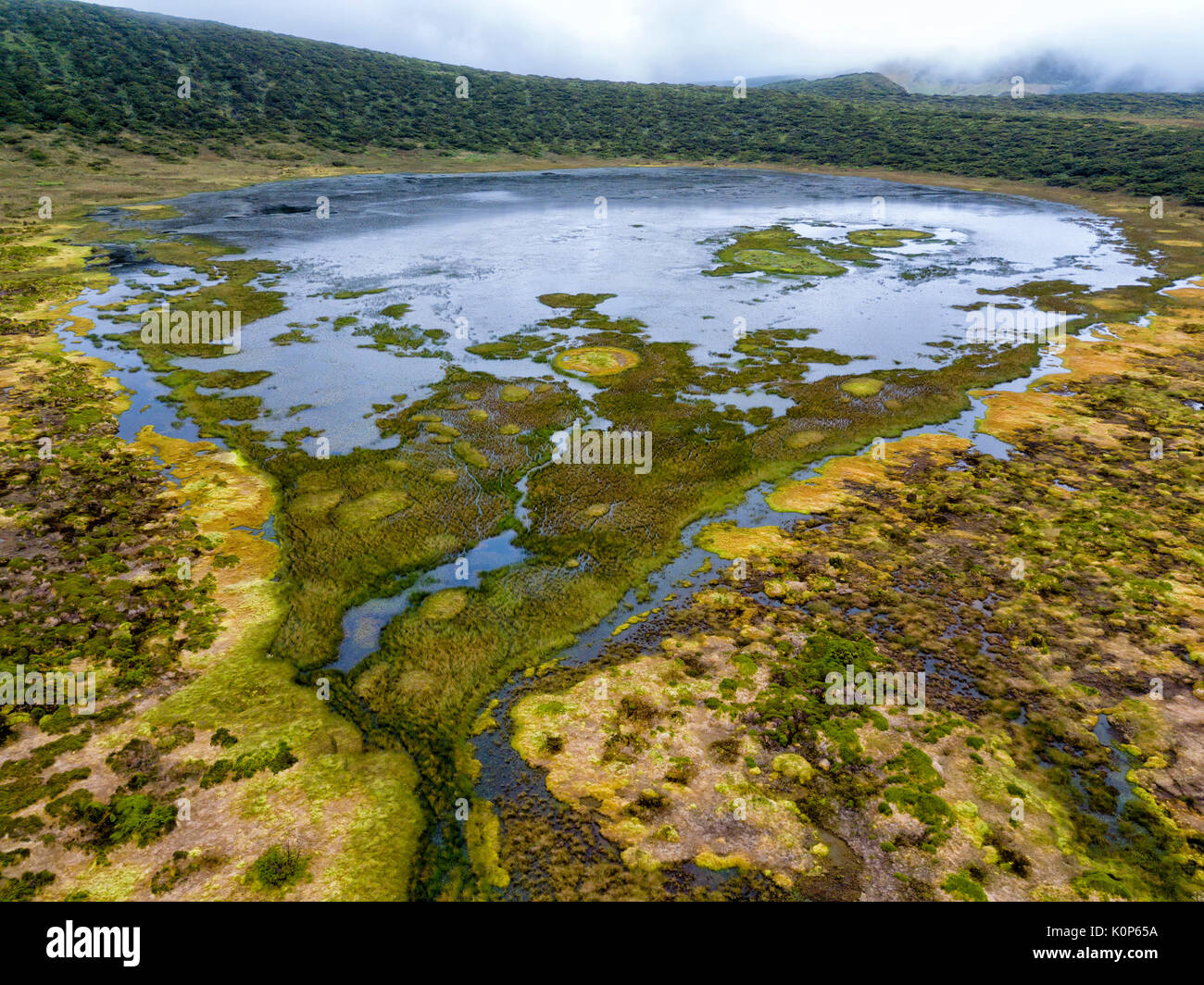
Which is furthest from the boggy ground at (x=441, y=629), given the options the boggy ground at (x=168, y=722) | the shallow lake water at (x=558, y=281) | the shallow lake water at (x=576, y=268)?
the shallow lake water at (x=576, y=268)

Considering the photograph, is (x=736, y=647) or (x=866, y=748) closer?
(x=866, y=748)

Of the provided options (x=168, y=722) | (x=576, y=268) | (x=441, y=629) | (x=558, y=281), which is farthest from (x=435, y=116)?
(x=168, y=722)

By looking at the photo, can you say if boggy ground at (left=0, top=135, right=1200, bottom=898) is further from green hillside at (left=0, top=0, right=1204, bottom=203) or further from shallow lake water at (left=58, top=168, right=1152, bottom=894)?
green hillside at (left=0, top=0, right=1204, bottom=203)
